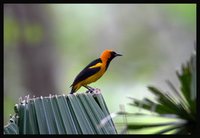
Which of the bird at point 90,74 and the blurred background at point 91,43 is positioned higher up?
the bird at point 90,74

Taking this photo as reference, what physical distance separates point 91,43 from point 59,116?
1656cm

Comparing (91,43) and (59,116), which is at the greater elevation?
(59,116)

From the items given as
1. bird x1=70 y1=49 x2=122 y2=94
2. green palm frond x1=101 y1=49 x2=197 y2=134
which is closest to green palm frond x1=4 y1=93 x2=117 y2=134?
green palm frond x1=101 y1=49 x2=197 y2=134

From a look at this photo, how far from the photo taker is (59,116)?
2949 millimetres

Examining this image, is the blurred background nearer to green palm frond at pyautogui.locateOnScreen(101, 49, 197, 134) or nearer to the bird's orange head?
the bird's orange head

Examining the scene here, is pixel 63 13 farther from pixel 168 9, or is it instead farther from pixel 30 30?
pixel 168 9

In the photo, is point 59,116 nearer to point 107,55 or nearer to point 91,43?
point 107,55

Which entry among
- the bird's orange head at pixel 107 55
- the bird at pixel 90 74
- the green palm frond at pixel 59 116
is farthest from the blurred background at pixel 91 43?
the green palm frond at pixel 59 116

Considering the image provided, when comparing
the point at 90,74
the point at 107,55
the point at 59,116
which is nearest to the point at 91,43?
the point at 107,55

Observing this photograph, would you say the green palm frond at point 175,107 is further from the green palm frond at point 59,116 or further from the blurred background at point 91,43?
the blurred background at point 91,43

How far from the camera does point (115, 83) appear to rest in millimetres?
17438

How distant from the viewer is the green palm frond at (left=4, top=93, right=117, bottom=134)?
9.57ft

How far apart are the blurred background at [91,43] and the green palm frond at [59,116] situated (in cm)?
1249

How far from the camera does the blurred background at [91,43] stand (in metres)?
16.9
